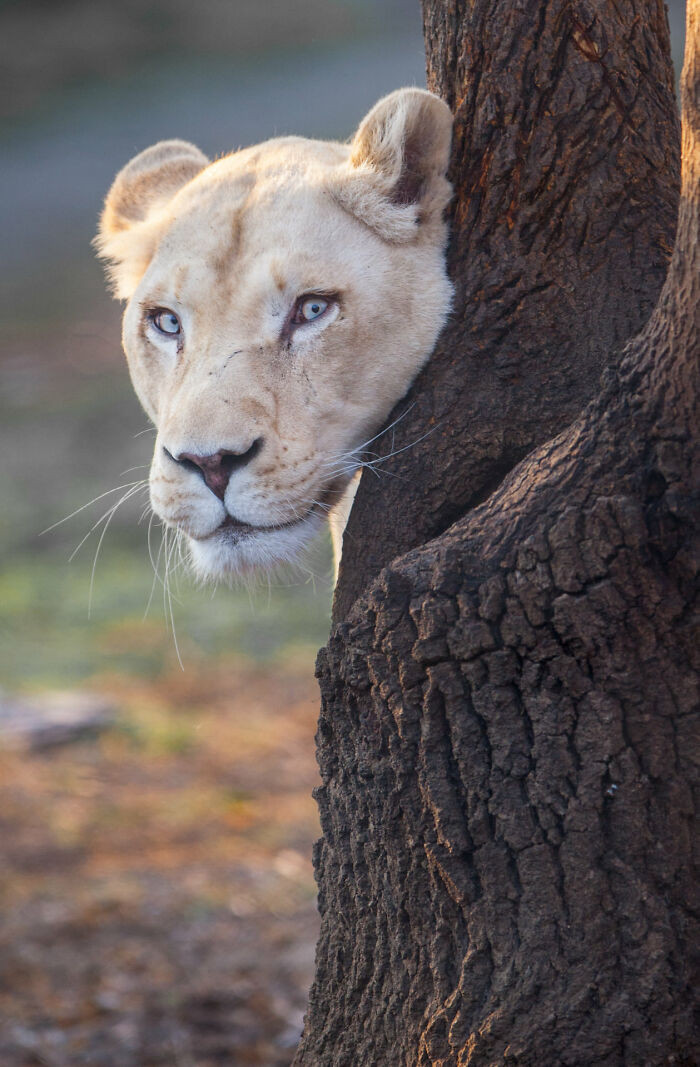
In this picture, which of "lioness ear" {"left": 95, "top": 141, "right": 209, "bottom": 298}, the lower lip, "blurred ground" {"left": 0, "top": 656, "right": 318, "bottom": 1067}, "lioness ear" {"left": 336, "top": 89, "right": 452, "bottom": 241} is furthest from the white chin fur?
"blurred ground" {"left": 0, "top": 656, "right": 318, "bottom": 1067}

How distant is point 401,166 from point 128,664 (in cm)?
663

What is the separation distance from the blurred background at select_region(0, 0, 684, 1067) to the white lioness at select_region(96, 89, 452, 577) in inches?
9.4

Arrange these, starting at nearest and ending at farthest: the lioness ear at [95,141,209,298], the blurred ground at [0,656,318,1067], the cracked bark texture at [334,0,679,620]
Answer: the cracked bark texture at [334,0,679,620] → the lioness ear at [95,141,209,298] → the blurred ground at [0,656,318,1067]

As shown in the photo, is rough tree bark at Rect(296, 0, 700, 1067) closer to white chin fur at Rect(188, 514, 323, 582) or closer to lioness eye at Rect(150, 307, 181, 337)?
white chin fur at Rect(188, 514, 323, 582)

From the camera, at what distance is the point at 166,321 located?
2.69 meters

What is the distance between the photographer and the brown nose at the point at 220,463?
2.37 meters

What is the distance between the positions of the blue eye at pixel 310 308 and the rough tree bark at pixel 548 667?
1.30 feet

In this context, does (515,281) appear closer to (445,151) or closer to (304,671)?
(445,151)

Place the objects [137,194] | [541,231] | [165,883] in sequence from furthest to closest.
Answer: [165,883] < [137,194] < [541,231]

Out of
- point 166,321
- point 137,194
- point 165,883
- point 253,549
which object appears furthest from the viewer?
point 165,883

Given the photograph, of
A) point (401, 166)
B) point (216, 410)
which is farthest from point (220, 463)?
point (401, 166)

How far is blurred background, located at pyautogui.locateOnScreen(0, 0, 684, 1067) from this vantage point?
171 inches

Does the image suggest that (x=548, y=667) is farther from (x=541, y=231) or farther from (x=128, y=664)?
(x=128, y=664)

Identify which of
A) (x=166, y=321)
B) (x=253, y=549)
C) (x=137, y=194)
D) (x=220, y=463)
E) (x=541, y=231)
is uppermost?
(x=137, y=194)
